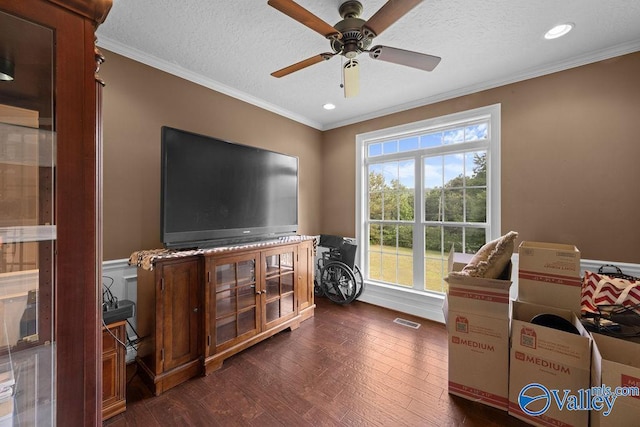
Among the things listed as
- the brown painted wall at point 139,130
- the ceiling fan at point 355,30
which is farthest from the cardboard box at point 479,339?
the brown painted wall at point 139,130

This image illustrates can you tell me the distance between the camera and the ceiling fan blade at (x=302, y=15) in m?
1.26

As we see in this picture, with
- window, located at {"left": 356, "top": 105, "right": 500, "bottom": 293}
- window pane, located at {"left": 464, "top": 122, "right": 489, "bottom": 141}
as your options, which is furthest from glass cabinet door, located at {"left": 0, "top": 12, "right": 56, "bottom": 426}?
window pane, located at {"left": 464, "top": 122, "right": 489, "bottom": 141}

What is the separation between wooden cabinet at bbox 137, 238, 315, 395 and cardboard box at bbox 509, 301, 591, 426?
1980 millimetres

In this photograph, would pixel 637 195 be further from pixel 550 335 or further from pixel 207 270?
pixel 207 270

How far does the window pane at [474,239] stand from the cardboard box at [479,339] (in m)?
1.39

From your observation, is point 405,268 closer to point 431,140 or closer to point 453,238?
point 453,238

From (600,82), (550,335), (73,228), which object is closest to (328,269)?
(550,335)

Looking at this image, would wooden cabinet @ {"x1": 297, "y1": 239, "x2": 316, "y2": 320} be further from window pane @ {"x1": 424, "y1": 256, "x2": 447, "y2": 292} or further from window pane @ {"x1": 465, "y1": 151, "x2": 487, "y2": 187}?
window pane @ {"x1": 465, "y1": 151, "x2": 487, "y2": 187}

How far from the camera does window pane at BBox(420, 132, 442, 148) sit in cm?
317

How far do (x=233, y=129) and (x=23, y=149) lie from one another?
7.39ft

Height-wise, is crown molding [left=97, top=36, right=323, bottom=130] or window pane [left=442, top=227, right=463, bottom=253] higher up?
crown molding [left=97, top=36, right=323, bottom=130]

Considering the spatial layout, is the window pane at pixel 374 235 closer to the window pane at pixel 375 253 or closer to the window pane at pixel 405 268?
the window pane at pixel 375 253

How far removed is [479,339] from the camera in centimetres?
173

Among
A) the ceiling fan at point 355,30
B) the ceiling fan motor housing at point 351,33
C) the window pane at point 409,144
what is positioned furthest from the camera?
the window pane at point 409,144
